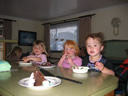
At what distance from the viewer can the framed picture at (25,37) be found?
6.05 m

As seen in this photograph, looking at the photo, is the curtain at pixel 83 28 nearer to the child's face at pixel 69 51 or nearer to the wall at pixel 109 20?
the wall at pixel 109 20

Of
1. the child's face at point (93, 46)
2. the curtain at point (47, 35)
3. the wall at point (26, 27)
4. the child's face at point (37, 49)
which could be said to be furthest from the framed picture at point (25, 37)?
the child's face at point (93, 46)

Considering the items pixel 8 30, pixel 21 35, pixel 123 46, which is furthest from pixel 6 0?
pixel 123 46

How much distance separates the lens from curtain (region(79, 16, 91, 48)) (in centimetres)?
476

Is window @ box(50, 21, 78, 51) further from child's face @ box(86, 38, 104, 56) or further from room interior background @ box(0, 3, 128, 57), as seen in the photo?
child's face @ box(86, 38, 104, 56)

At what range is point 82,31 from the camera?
4.91m

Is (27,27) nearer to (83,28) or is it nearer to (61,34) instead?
(61,34)

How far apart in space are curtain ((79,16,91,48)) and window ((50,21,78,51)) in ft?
1.35

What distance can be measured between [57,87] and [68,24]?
519cm

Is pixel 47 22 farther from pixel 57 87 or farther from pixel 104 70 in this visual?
pixel 57 87

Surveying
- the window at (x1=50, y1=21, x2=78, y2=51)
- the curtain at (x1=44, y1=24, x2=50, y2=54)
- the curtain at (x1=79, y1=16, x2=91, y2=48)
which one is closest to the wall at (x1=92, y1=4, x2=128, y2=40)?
the curtain at (x1=79, y1=16, x2=91, y2=48)

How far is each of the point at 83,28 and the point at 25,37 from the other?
9.61ft

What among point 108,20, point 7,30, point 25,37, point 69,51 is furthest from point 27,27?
point 69,51

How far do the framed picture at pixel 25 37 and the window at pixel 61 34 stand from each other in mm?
1009
